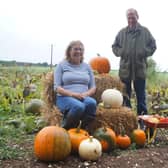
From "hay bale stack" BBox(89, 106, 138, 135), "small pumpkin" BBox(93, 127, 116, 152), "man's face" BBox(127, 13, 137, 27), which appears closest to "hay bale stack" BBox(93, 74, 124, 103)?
"hay bale stack" BBox(89, 106, 138, 135)

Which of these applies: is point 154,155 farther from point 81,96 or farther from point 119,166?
point 81,96

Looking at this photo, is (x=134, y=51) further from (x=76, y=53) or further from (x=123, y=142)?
(x=123, y=142)

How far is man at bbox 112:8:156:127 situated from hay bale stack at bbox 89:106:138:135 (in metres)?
0.85

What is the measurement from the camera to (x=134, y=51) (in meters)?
6.44

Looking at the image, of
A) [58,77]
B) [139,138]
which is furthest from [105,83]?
[139,138]

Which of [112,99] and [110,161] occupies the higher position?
[112,99]

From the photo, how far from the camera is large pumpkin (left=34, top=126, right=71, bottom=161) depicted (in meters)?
4.50

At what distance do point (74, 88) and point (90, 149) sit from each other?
1134 millimetres

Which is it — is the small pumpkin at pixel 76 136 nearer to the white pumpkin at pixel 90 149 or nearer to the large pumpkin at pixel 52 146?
→ the white pumpkin at pixel 90 149

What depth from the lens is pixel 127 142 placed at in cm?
531

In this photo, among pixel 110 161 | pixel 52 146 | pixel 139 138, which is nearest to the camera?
pixel 52 146

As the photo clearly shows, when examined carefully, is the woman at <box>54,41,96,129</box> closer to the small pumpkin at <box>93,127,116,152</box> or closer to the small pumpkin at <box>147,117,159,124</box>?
the small pumpkin at <box>93,127,116,152</box>

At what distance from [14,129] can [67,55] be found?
1.48 metres

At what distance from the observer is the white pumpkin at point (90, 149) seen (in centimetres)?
460
